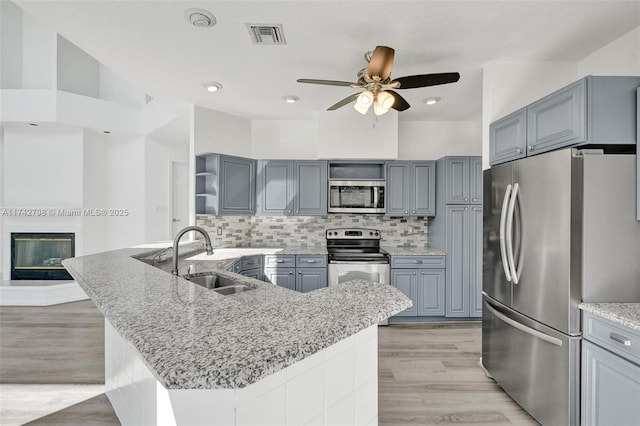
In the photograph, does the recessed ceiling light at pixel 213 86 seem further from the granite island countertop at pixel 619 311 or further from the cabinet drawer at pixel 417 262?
the granite island countertop at pixel 619 311

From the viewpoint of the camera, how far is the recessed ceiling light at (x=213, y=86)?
3.18m

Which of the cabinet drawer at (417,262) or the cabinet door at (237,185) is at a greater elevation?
the cabinet door at (237,185)

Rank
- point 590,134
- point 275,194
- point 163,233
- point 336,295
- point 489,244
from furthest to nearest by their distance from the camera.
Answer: point 163,233
point 275,194
point 489,244
point 590,134
point 336,295

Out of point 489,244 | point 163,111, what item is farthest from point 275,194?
point 489,244

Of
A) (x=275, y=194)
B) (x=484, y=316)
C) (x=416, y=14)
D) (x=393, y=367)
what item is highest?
(x=416, y=14)

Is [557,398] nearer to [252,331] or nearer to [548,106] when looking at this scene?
[548,106]

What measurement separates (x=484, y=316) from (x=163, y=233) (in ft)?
17.7

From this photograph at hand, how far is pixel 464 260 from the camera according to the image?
3871 millimetres

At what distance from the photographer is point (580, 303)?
175 centimetres

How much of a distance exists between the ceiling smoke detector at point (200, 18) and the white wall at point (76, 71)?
4.13m

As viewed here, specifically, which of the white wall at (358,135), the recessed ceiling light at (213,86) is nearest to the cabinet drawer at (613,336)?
the white wall at (358,135)

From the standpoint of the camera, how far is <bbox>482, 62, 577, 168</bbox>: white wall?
2678 mm

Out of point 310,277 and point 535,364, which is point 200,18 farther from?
point 535,364

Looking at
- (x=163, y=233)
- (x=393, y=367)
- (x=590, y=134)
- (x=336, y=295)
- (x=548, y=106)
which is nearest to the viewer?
(x=336, y=295)
